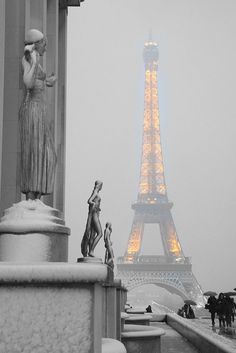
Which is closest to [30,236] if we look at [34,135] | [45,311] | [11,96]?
[34,135]

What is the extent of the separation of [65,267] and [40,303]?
0.34 m

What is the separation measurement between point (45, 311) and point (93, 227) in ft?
25.4

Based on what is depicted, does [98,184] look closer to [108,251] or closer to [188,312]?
[108,251]

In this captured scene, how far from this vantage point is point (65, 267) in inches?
178

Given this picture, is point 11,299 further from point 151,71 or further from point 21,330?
point 151,71

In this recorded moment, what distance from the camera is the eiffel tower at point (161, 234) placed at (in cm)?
8538

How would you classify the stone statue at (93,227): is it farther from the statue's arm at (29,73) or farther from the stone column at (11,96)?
the statue's arm at (29,73)

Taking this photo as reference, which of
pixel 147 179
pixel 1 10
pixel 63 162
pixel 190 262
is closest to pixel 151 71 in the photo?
pixel 147 179

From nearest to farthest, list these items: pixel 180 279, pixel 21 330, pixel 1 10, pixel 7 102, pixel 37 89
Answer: pixel 21 330 < pixel 37 89 < pixel 1 10 < pixel 7 102 < pixel 180 279

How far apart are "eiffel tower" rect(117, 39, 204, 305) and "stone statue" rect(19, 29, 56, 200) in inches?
3029

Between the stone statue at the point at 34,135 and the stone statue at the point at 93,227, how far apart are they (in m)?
4.47

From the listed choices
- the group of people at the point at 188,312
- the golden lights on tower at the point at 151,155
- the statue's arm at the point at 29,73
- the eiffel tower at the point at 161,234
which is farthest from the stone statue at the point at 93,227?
the golden lights on tower at the point at 151,155

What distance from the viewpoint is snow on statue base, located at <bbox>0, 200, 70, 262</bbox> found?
21.0 feet

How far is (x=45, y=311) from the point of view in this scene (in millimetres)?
4492
